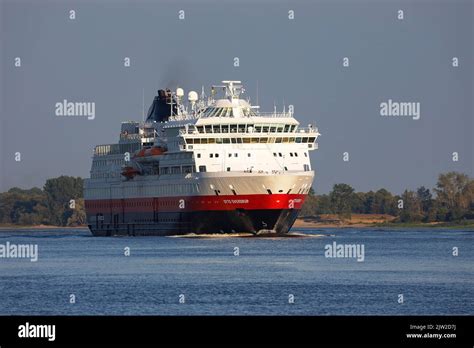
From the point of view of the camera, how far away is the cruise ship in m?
108

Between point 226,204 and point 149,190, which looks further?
point 149,190

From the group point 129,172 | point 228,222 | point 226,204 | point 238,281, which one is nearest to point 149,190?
point 129,172

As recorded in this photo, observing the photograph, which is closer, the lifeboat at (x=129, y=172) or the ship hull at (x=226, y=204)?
the ship hull at (x=226, y=204)

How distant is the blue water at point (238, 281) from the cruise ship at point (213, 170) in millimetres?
6645

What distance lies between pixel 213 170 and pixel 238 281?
139 ft

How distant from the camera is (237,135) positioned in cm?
11312

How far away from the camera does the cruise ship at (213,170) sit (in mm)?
108188

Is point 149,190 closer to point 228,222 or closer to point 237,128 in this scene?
point 237,128

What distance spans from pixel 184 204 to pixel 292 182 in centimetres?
968

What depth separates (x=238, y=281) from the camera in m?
71.3

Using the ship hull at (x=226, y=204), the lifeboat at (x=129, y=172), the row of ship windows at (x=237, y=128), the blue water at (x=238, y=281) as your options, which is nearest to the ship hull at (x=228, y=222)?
the ship hull at (x=226, y=204)

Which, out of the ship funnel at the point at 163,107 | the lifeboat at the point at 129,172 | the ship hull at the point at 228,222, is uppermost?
the ship funnel at the point at 163,107

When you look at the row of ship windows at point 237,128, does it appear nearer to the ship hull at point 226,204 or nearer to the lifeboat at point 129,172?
the ship hull at point 226,204
